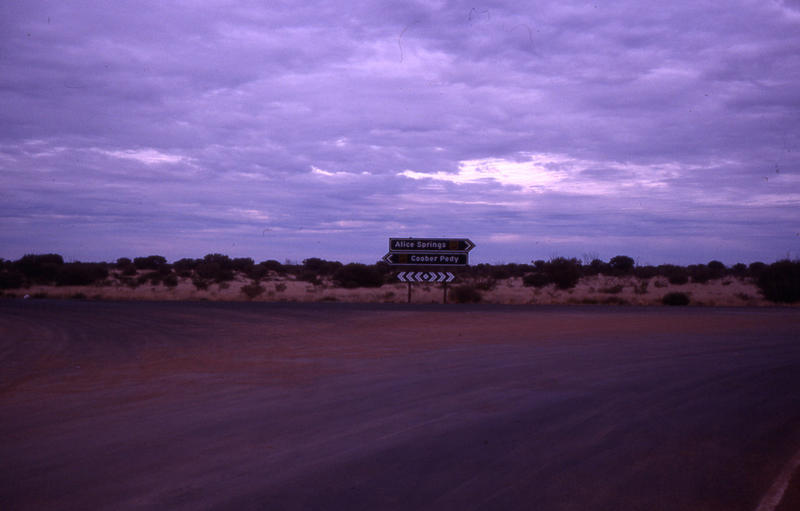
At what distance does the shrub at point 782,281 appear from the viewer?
45219mm

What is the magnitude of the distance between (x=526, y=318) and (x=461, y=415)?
20606 mm

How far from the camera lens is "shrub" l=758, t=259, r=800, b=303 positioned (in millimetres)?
45219

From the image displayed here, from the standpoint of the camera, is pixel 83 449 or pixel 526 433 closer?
pixel 83 449

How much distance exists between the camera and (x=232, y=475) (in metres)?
6.55

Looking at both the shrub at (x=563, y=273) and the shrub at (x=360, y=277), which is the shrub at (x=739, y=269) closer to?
the shrub at (x=563, y=273)

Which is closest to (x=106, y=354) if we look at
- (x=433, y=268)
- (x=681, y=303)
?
(x=433, y=268)

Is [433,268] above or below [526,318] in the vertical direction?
above

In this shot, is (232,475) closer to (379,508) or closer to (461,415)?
(379,508)

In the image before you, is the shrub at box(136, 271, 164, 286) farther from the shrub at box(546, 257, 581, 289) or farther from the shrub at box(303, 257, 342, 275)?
the shrub at box(546, 257, 581, 289)

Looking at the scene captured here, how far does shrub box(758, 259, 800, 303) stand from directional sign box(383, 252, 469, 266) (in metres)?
22.6

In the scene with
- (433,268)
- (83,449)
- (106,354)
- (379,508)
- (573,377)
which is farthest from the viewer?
(433,268)

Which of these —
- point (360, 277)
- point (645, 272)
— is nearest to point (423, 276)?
point (360, 277)

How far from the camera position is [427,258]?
134ft

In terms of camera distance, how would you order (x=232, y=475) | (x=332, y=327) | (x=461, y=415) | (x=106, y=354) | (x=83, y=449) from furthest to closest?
1. (x=332, y=327)
2. (x=106, y=354)
3. (x=461, y=415)
4. (x=83, y=449)
5. (x=232, y=475)
